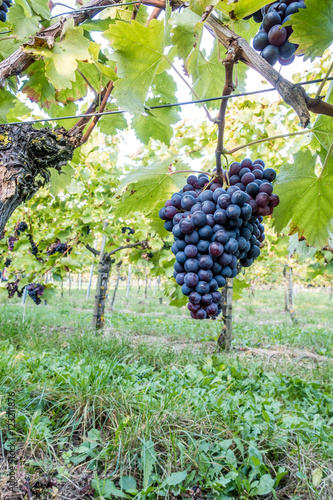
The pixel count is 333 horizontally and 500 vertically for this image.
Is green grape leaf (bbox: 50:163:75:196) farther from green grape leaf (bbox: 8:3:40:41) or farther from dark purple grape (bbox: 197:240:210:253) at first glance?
dark purple grape (bbox: 197:240:210:253)

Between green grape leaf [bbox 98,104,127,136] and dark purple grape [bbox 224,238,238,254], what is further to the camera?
green grape leaf [bbox 98,104,127,136]

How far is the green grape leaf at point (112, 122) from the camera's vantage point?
1.65 metres

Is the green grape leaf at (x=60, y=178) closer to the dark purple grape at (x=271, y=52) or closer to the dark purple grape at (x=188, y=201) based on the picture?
the dark purple grape at (x=188, y=201)

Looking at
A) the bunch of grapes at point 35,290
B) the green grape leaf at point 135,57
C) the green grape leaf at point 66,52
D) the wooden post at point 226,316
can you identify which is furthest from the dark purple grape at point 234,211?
the bunch of grapes at point 35,290

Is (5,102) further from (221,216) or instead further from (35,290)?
(35,290)

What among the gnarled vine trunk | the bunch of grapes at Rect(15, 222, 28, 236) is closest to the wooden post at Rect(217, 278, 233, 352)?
the bunch of grapes at Rect(15, 222, 28, 236)

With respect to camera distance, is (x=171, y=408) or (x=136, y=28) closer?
(x=136, y=28)

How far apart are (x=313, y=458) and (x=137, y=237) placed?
3.53m

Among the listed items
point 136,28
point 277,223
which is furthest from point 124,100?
point 277,223

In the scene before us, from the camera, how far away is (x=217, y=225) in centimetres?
92

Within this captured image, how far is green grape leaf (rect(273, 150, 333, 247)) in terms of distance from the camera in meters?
1.04

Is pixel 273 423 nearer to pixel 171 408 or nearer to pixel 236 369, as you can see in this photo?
pixel 171 408

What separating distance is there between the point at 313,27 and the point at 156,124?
0.94 metres

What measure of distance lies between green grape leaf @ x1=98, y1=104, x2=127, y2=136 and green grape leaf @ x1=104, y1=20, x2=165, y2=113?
0.67 m
